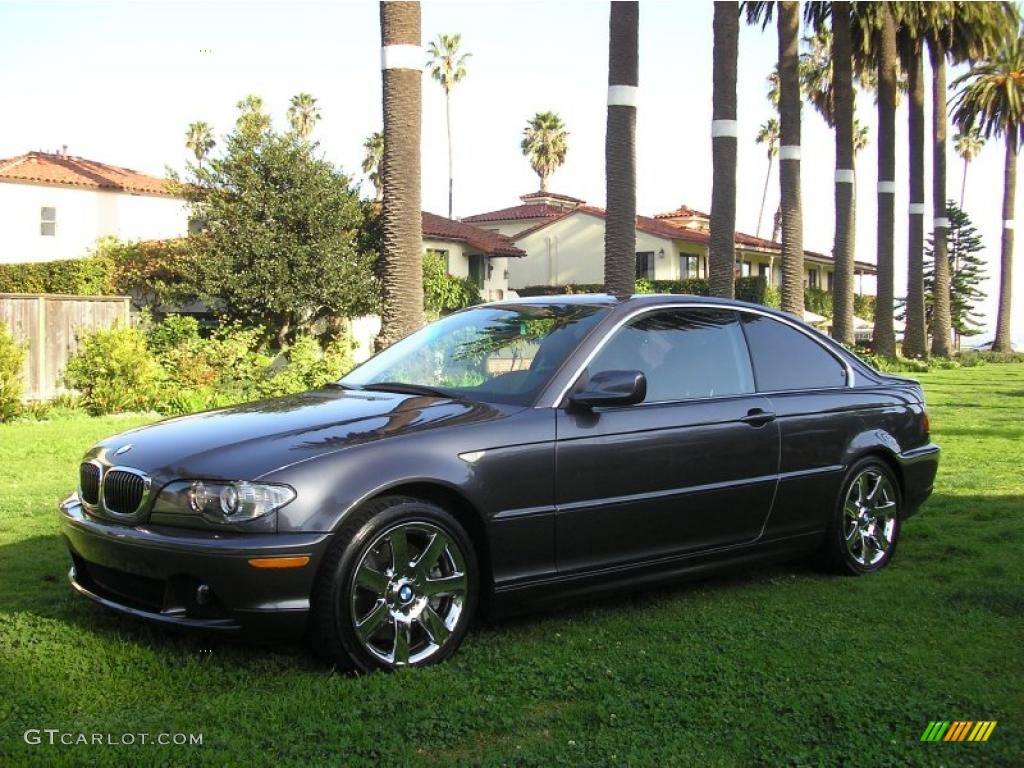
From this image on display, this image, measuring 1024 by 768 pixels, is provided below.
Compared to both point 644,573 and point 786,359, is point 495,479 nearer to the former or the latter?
point 644,573

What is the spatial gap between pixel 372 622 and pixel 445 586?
0.35m

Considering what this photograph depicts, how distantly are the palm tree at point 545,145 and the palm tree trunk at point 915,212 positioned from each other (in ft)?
130

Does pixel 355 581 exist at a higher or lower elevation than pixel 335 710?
higher

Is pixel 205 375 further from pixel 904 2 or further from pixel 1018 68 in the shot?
pixel 1018 68

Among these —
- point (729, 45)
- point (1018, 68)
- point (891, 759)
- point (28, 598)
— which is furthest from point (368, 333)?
point (1018, 68)

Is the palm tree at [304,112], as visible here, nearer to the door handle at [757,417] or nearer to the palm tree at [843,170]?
the palm tree at [843,170]

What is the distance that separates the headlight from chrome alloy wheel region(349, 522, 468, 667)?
16.4 inches

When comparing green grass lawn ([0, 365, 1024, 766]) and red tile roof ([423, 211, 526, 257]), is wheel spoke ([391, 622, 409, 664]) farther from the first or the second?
red tile roof ([423, 211, 526, 257])

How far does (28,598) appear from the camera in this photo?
17.3 ft

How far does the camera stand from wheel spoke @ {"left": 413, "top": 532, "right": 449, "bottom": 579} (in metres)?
4.41

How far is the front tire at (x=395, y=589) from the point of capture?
164 inches

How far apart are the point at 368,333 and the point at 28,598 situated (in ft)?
80.3

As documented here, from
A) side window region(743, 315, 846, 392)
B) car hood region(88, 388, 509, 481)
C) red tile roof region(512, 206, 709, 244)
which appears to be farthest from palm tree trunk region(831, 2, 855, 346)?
car hood region(88, 388, 509, 481)

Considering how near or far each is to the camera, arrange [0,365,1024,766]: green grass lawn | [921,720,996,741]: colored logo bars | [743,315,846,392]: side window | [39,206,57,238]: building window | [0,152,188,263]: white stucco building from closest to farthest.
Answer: [0,365,1024,766]: green grass lawn
[921,720,996,741]: colored logo bars
[743,315,846,392]: side window
[0,152,188,263]: white stucco building
[39,206,57,238]: building window
